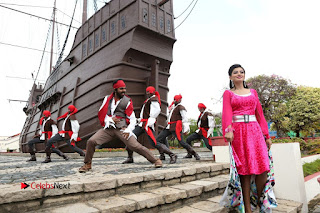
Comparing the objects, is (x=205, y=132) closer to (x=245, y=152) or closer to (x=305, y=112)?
(x=245, y=152)

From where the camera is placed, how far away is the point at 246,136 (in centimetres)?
240

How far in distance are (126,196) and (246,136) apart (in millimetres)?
1543

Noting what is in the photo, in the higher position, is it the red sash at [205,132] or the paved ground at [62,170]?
the red sash at [205,132]

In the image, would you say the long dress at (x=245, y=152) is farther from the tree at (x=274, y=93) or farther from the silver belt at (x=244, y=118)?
the tree at (x=274, y=93)

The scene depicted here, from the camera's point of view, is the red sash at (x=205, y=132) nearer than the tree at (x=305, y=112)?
Yes

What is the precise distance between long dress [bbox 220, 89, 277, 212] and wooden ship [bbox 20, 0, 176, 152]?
7689 mm

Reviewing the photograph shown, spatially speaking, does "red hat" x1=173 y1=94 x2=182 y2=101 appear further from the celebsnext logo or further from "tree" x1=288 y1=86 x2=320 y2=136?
"tree" x1=288 y1=86 x2=320 y2=136

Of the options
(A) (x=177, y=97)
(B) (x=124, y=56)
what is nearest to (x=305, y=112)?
(B) (x=124, y=56)

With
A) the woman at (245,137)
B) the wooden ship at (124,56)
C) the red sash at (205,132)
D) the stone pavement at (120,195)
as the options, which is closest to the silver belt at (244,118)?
the woman at (245,137)

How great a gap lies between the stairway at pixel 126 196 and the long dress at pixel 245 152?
0.37 m

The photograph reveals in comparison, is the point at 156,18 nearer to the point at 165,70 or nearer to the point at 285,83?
the point at 165,70

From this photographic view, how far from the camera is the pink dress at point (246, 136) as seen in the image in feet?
7.66

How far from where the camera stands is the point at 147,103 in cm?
530

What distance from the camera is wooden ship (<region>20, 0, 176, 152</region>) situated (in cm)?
1009
